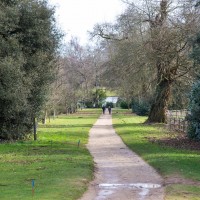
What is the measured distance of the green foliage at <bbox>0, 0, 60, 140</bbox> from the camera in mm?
23984

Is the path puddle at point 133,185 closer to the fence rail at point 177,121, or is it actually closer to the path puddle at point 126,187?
the path puddle at point 126,187

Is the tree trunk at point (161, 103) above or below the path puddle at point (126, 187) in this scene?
above

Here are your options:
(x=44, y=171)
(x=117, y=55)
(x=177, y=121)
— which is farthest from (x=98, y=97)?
(x=44, y=171)

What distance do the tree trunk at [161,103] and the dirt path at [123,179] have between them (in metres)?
20.7

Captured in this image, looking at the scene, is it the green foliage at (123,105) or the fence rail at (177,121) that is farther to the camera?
the green foliage at (123,105)

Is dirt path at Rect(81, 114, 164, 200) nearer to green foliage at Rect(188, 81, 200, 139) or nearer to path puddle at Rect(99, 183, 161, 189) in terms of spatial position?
path puddle at Rect(99, 183, 161, 189)

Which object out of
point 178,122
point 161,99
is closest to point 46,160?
point 178,122

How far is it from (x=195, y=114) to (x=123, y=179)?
11913 millimetres

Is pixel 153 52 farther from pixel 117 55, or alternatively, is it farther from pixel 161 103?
pixel 161 103

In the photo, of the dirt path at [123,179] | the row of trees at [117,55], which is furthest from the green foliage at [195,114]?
the dirt path at [123,179]

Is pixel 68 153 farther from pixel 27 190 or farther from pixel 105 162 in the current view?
pixel 27 190

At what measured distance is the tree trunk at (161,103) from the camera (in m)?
40.5

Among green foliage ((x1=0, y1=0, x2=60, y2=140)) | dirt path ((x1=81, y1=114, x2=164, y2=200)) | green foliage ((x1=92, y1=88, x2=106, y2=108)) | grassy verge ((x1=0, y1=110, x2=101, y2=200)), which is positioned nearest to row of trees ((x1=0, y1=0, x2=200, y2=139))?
green foliage ((x1=0, y1=0, x2=60, y2=140))

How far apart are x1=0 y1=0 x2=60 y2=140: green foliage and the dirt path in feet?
21.2
